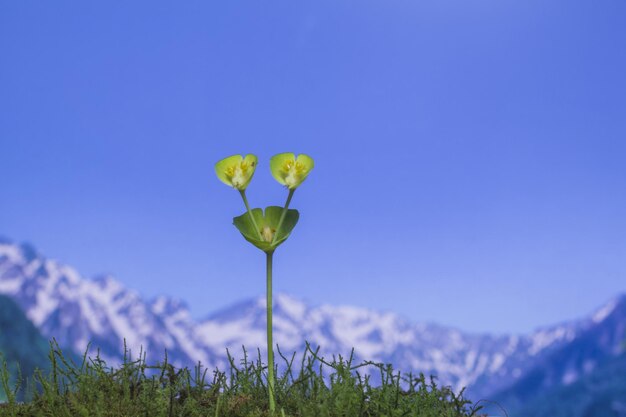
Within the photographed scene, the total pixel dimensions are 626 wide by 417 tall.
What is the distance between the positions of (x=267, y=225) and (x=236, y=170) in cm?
19

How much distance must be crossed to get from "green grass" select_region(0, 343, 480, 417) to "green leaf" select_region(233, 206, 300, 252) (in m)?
0.36

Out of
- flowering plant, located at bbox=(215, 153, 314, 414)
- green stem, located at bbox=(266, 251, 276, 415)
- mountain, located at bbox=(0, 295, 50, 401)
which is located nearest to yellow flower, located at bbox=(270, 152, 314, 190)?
flowering plant, located at bbox=(215, 153, 314, 414)

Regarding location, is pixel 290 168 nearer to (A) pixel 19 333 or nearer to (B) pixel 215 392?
(B) pixel 215 392

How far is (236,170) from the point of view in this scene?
2.03 m

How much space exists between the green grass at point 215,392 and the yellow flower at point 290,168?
20.3 inches

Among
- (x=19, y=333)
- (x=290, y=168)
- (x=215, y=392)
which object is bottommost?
(x=215, y=392)

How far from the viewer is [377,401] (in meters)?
1.94

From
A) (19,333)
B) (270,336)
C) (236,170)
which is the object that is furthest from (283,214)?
(19,333)

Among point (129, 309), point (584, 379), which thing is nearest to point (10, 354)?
point (584, 379)

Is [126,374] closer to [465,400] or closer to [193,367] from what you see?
[193,367]

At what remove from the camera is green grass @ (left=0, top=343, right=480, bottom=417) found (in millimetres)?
1963

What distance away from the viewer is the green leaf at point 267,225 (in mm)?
1970

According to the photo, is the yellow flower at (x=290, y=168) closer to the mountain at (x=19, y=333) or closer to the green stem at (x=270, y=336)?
the green stem at (x=270, y=336)

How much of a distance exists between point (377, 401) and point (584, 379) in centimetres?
2912
